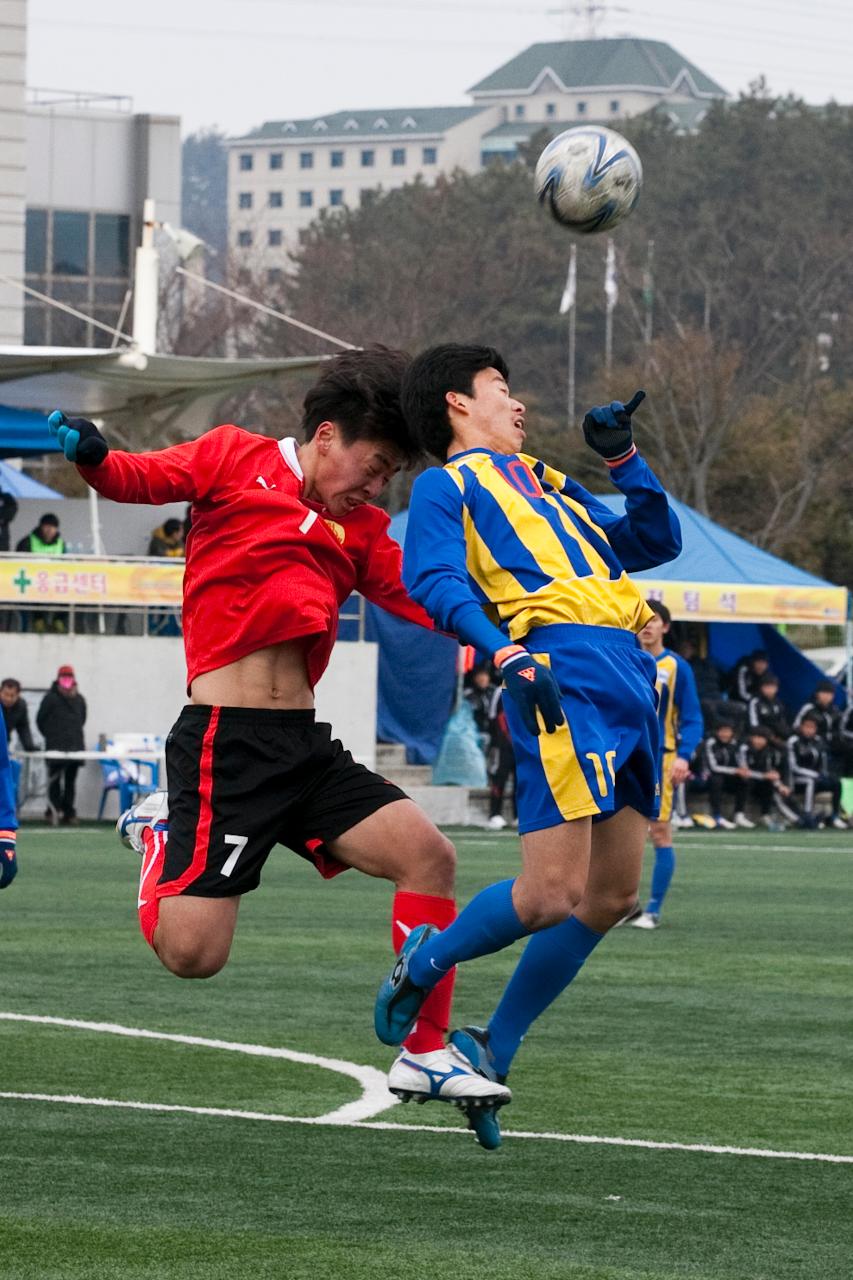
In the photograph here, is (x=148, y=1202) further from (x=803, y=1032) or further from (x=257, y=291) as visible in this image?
(x=257, y=291)

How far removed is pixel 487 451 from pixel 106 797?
19.1 meters

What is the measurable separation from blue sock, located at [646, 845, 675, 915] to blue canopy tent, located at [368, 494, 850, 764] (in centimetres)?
1233

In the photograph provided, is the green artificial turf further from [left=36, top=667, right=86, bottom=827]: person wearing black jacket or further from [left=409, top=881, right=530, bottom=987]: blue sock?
[left=36, top=667, right=86, bottom=827]: person wearing black jacket

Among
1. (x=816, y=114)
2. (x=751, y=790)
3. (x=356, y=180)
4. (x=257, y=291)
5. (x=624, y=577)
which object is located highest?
(x=356, y=180)

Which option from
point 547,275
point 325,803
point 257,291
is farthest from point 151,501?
point 547,275

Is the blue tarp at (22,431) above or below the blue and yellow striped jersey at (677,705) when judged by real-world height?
above

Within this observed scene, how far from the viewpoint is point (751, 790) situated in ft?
92.6

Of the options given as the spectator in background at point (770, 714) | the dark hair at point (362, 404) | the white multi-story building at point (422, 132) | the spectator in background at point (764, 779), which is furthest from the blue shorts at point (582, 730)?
the white multi-story building at point (422, 132)

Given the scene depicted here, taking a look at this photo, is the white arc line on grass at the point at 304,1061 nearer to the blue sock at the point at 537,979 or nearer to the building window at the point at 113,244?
the blue sock at the point at 537,979

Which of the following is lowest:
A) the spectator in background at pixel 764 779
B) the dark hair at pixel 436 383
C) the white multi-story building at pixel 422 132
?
the spectator in background at pixel 764 779

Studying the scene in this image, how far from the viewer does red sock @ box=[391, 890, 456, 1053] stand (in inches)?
249

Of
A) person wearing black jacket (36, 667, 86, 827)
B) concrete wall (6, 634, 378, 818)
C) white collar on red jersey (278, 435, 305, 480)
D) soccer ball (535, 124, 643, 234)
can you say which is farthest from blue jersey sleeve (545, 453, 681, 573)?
concrete wall (6, 634, 378, 818)

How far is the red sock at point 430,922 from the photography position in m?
6.33

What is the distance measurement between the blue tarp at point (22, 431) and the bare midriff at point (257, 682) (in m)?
19.7
